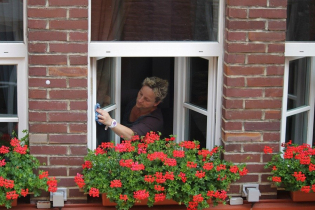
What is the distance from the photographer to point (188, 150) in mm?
4789

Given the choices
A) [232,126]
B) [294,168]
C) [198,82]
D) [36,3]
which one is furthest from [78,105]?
[294,168]

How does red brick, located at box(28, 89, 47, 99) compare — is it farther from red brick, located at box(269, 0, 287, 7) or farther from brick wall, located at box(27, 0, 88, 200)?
red brick, located at box(269, 0, 287, 7)

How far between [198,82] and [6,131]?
56.7 inches

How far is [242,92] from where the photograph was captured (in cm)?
473

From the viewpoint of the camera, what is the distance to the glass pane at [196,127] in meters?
5.12

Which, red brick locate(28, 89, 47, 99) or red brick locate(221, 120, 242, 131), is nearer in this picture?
red brick locate(28, 89, 47, 99)

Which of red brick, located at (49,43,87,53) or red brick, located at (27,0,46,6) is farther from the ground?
red brick, located at (27,0,46,6)

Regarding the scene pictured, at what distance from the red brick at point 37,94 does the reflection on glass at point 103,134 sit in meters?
0.52

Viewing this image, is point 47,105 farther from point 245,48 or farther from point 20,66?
point 245,48

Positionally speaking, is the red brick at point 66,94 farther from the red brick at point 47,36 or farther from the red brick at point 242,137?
the red brick at point 242,137

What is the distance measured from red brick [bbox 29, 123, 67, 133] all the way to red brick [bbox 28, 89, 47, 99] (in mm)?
191

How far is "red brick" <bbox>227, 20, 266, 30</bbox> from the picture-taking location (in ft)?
15.2

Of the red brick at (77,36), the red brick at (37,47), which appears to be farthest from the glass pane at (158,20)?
the red brick at (37,47)

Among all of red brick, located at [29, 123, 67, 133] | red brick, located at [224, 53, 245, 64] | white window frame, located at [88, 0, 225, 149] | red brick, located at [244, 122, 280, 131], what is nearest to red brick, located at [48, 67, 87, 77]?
white window frame, located at [88, 0, 225, 149]
